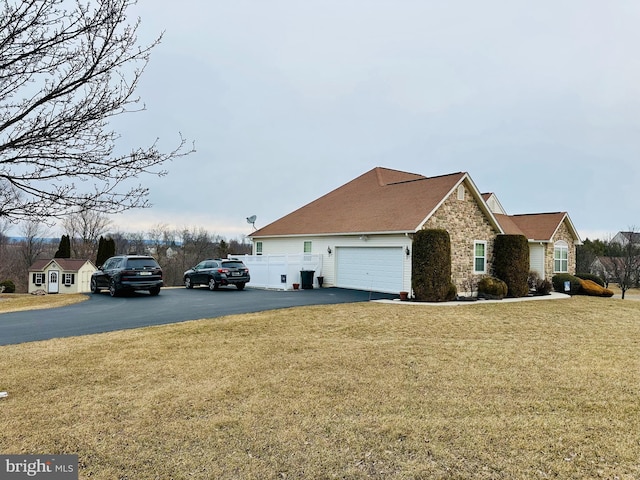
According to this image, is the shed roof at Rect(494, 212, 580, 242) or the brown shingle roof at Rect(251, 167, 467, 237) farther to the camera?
the shed roof at Rect(494, 212, 580, 242)

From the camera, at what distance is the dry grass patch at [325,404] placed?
4.21 m

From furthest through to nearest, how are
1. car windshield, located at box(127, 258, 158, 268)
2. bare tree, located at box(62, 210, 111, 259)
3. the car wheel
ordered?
1. bare tree, located at box(62, 210, 111, 259)
2. the car wheel
3. car windshield, located at box(127, 258, 158, 268)

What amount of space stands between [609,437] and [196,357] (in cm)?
650

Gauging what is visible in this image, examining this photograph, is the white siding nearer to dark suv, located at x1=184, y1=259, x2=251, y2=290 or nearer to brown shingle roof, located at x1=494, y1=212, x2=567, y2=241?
dark suv, located at x1=184, y1=259, x2=251, y2=290

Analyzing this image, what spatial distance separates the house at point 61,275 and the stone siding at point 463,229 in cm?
3538

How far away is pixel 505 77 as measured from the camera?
17.1 meters

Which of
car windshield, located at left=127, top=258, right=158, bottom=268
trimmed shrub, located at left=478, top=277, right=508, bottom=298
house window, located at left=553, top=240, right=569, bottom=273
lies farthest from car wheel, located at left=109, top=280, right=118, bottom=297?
house window, located at left=553, top=240, right=569, bottom=273

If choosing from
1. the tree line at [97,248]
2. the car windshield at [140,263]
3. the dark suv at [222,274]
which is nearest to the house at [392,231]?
the dark suv at [222,274]

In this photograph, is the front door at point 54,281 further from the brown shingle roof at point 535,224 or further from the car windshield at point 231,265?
the brown shingle roof at point 535,224

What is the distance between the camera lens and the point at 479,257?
2095 cm

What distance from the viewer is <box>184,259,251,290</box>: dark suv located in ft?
69.9

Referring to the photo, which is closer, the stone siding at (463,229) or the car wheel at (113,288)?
the car wheel at (113,288)

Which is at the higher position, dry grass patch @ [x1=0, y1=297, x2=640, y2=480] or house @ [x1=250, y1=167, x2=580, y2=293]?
house @ [x1=250, y1=167, x2=580, y2=293]

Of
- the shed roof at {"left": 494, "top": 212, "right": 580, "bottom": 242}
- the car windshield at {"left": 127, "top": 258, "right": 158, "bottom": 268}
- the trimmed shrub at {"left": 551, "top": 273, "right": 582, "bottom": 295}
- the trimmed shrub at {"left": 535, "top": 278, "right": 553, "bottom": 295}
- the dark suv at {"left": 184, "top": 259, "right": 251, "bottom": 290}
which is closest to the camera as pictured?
the car windshield at {"left": 127, "top": 258, "right": 158, "bottom": 268}
